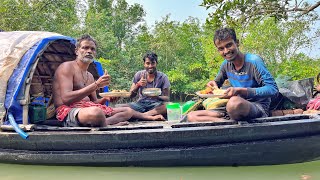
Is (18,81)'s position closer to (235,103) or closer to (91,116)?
(91,116)

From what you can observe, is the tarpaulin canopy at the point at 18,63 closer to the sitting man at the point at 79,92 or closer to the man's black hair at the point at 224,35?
the sitting man at the point at 79,92

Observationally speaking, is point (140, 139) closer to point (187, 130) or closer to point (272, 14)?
point (187, 130)

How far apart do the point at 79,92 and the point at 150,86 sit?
5.14 feet

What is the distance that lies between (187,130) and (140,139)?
1.40 feet

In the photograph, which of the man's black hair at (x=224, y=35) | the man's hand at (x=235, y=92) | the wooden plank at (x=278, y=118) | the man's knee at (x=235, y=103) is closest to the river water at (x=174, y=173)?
the wooden plank at (x=278, y=118)

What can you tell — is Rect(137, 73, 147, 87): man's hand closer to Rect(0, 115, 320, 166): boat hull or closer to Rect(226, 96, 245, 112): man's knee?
Rect(0, 115, 320, 166): boat hull

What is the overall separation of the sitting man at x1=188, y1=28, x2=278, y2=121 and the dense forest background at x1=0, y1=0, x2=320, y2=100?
3627 millimetres

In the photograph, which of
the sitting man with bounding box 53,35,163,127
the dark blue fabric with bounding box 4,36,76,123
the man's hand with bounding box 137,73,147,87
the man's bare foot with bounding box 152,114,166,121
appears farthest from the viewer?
the man's hand with bounding box 137,73,147,87

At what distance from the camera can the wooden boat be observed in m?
3.10

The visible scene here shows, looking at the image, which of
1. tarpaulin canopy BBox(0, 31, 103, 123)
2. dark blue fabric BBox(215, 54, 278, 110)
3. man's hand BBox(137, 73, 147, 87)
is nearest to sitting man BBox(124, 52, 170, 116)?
man's hand BBox(137, 73, 147, 87)

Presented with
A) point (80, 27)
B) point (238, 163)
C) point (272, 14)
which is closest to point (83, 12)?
point (80, 27)

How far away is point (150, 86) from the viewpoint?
5.07 m

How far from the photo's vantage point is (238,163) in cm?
320

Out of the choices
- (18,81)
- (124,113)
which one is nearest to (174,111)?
(124,113)
